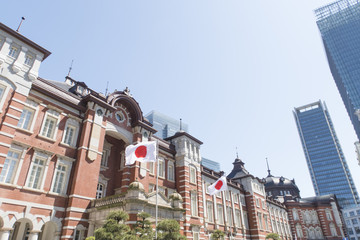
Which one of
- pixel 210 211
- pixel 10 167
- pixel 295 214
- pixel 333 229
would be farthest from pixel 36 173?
pixel 333 229

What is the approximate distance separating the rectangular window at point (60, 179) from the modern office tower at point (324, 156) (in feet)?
433

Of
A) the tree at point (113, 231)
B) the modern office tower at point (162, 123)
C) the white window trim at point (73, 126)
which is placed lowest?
the tree at point (113, 231)

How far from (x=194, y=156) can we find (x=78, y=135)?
1465cm

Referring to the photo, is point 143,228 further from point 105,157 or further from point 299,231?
point 299,231

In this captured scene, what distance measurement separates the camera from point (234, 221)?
113ft

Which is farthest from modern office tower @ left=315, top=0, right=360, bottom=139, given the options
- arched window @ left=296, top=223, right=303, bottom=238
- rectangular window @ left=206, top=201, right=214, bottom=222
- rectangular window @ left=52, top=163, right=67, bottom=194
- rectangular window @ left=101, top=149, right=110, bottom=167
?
rectangular window @ left=52, top=163, right=67, bottom=194

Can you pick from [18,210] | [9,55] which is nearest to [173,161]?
[18,210]

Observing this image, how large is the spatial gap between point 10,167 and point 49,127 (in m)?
3.85

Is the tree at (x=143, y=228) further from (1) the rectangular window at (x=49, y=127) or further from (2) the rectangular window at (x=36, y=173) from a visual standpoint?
(1) the rectangular window at (x=49, y=127)

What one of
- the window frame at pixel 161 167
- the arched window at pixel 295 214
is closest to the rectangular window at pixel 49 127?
the window frame at pixel 161 167

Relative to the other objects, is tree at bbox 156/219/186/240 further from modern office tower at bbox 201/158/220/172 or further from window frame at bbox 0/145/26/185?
modern office tower at bbox 201/158/220/172

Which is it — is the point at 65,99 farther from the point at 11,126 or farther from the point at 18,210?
the point at 18,210

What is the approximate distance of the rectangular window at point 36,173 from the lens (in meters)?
15.7

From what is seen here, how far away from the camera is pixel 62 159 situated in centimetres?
1762
